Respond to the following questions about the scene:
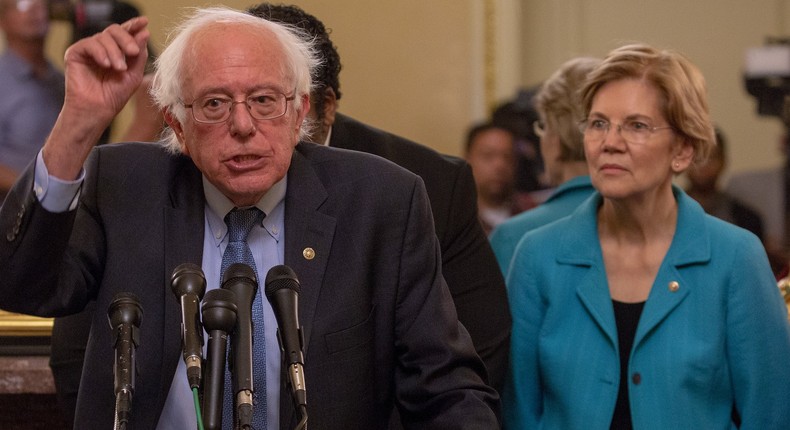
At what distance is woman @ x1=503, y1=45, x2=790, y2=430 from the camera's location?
9.84ft

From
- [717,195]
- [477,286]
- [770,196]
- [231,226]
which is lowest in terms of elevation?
[770,196]

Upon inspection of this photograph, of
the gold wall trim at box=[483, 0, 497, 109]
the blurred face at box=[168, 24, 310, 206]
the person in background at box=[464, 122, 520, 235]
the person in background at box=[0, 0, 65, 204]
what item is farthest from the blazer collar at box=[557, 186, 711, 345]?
the gold wall trim at box=[483, 0, 497, 109]

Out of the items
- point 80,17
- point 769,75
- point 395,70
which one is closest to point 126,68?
point 80,17

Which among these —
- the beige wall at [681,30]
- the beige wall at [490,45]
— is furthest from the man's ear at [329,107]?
the beige wall at [681,30]

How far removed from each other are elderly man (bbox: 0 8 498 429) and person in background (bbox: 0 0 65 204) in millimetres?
2173

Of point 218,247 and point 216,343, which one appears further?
point 218,247

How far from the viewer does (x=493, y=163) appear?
6156mm

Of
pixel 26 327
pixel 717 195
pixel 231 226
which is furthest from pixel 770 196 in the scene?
pixel 231 226

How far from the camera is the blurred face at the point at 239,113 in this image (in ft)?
7.84

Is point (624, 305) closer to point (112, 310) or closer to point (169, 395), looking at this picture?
point (169, 395)

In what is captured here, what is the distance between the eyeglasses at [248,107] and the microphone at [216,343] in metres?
0.61

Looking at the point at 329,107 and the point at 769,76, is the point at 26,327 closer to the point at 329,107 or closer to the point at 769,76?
the point at 329,107

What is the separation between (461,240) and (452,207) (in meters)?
0.09

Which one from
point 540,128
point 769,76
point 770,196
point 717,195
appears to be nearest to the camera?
point 540,128
